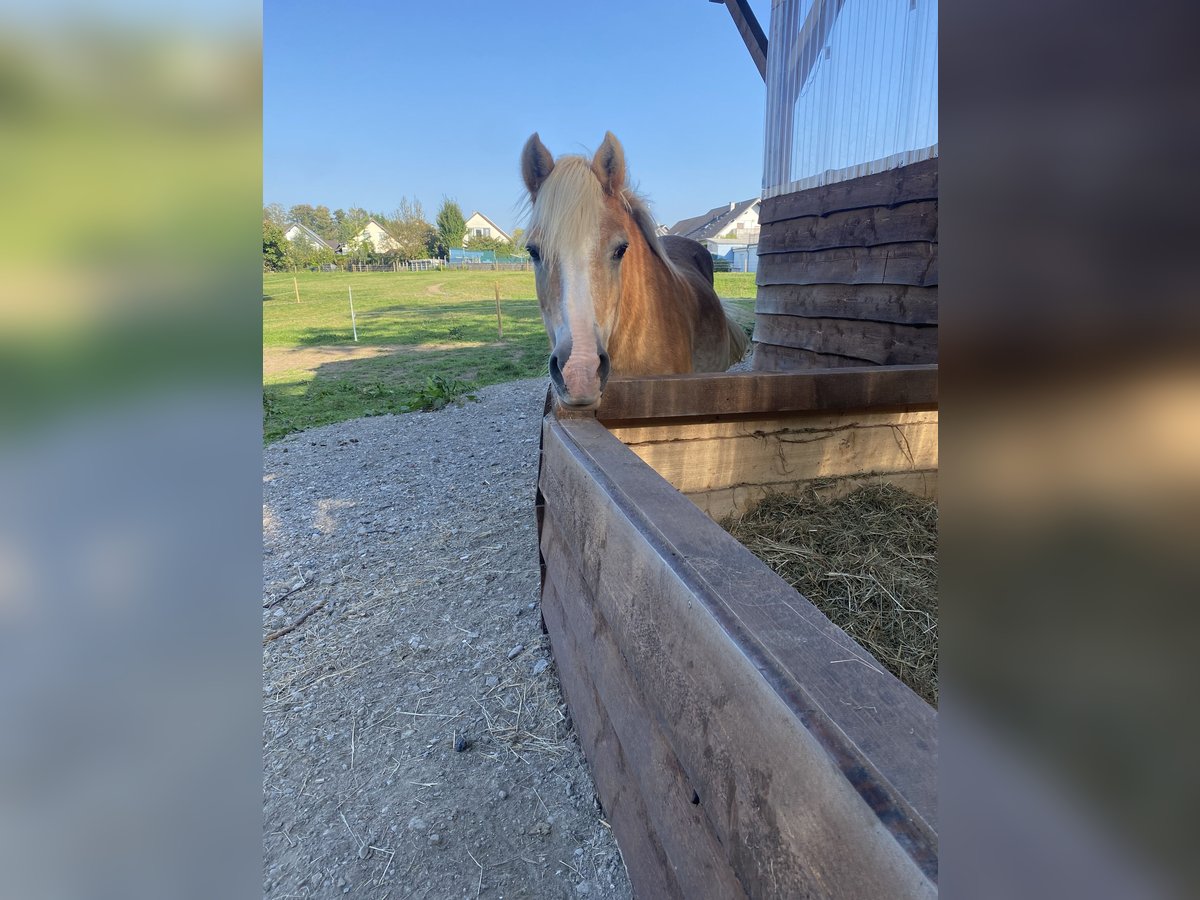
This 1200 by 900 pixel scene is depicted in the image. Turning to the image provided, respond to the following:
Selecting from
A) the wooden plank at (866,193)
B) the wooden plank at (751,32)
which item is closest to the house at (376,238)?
the wooden plank at (751,32)

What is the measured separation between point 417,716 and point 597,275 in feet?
5.18

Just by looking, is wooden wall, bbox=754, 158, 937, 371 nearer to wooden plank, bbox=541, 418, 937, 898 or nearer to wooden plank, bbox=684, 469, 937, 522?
wooden plank, bbox=684, 469, 937, 522

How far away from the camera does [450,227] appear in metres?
29.8

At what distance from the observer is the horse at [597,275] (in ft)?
6.81

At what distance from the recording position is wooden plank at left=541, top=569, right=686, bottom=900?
1220 mm

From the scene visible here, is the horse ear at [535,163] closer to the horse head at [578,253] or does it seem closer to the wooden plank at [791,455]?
the horse head at [578,253]

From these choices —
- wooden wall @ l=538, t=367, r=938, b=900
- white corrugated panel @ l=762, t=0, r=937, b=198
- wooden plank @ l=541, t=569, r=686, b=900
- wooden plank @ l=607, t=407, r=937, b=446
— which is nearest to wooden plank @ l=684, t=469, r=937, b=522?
wooden plank @ l=607, t=407, r=937, b=446

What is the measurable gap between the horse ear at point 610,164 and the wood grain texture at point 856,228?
5.22 feet

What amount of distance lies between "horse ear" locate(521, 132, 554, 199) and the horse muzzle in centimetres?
85
